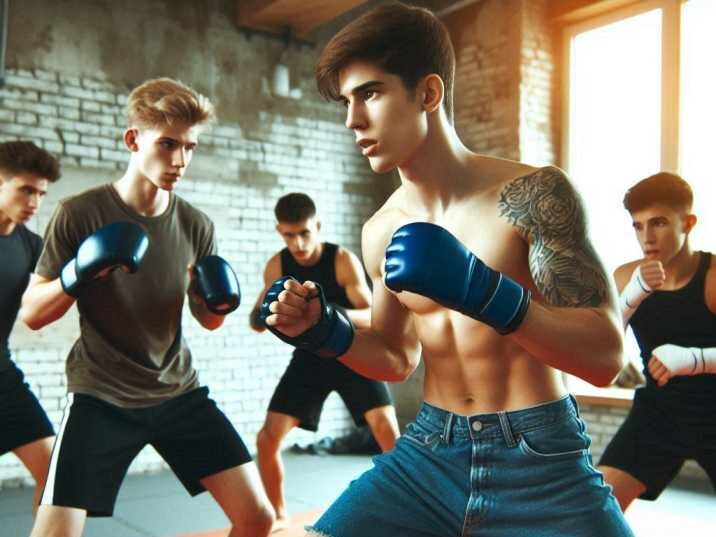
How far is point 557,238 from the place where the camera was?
1.46 m

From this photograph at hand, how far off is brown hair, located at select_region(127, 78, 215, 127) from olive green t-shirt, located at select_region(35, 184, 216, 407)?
255 millimetres

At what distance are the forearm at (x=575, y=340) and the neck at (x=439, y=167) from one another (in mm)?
416

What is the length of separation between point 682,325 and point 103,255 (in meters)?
1.94

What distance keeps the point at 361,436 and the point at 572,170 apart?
98.8 inches

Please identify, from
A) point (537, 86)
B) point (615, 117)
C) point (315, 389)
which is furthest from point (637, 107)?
point (315, 389)

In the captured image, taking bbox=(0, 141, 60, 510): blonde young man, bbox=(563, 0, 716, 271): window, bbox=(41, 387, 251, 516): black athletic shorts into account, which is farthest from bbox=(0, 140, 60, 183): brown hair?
bbox=(563, 0, 716, 271): window

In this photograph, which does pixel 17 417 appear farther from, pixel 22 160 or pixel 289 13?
pixel 289 13

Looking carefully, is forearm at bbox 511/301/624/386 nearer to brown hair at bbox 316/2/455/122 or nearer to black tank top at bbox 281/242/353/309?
brown hair at bbox 316/2/455/122

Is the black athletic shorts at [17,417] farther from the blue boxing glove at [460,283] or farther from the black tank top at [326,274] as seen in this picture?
the blue boxing glove at [460,283]

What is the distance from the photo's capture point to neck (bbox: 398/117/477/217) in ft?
5.46

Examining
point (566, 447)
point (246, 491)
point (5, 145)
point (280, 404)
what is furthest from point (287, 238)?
point (566, 447)

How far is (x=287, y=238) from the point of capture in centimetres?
379

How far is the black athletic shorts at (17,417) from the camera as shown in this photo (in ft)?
9.40

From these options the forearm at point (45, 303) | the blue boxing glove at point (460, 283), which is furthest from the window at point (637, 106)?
the blue boxing glove at point (460, 283)
